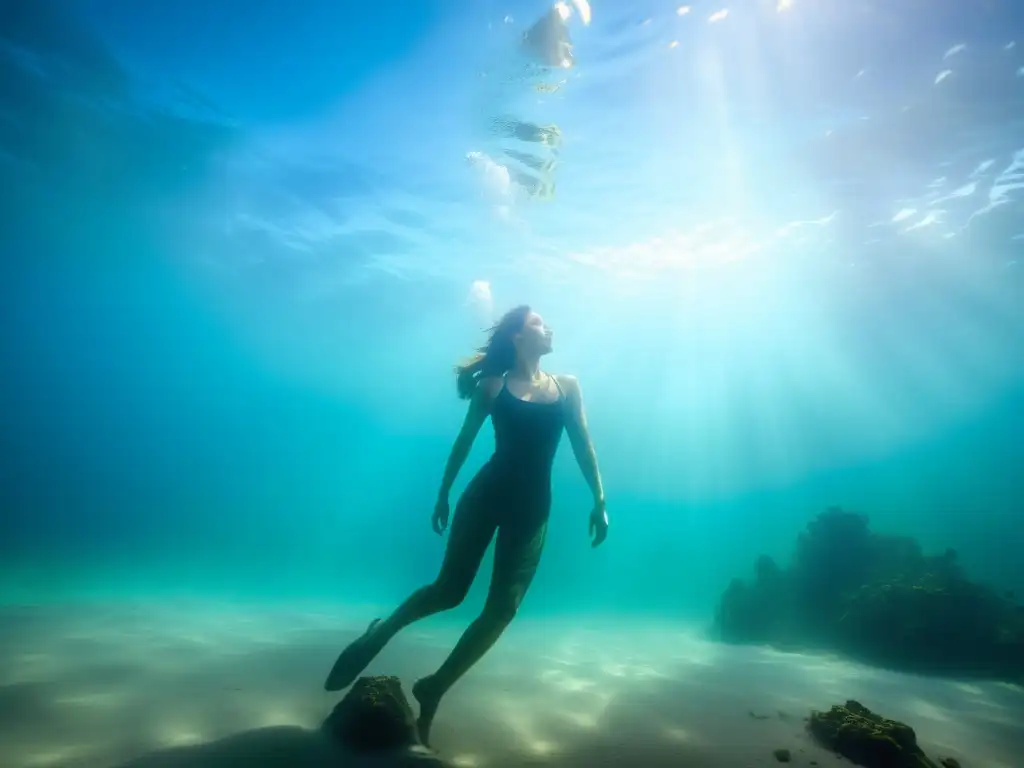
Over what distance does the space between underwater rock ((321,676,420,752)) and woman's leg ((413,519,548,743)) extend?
5.4 inches

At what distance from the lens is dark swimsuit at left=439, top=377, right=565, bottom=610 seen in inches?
145

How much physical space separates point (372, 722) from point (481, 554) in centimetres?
128

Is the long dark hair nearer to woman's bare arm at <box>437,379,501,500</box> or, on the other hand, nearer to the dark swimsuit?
woman's bare arm at <box>437,379,501,500</box>

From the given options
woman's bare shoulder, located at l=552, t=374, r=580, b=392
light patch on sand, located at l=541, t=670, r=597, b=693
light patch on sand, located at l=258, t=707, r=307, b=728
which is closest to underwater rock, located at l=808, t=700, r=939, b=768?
light patch on sand, located at l=541, t=670, r=597, b=693

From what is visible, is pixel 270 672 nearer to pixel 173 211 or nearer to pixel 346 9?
pixel 346 9

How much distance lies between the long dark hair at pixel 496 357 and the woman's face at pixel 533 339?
0.15ft

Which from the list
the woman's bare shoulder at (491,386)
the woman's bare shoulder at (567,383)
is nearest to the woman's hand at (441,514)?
the woman's bare shoulder at (491,386)

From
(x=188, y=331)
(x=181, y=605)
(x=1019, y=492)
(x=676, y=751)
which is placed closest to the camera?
(x=676, y=751)

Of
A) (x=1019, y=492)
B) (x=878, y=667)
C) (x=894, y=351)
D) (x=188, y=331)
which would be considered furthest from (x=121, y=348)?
(x=1019, y=492)

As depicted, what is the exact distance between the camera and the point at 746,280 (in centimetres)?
2562

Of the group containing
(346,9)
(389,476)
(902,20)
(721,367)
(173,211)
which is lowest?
(902,20)

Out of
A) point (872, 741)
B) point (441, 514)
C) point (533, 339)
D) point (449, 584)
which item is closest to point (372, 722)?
point (449, 584)

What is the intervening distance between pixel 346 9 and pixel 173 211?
17686mm

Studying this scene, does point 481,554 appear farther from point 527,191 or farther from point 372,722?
point 527,191
